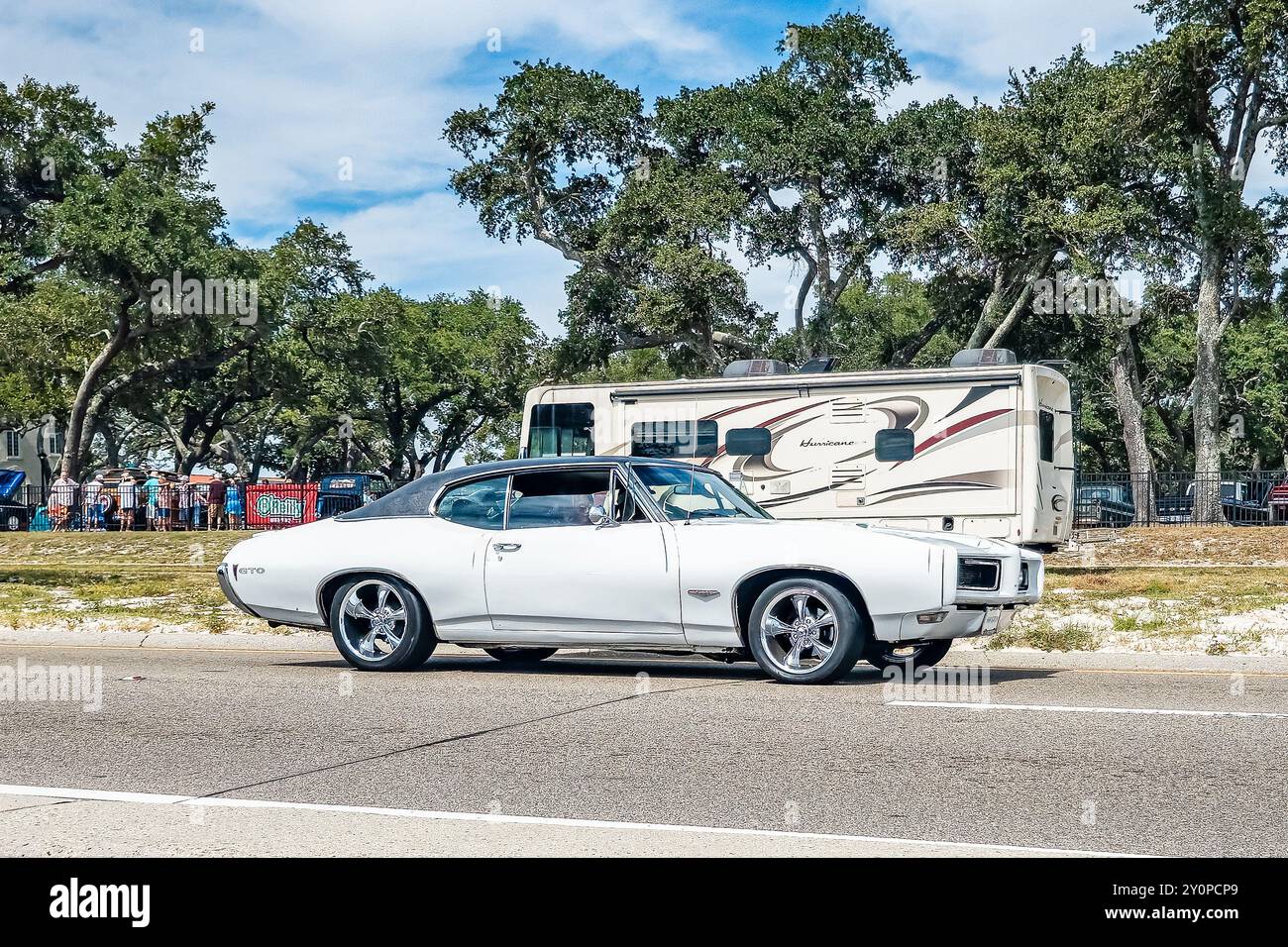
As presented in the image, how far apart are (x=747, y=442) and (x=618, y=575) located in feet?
43.2

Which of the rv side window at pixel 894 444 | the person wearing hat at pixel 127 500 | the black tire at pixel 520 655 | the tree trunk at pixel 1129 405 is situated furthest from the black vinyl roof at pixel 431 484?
the tree trunk at pixel 1129 405

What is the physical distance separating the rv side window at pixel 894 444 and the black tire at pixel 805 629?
12451 millimetres

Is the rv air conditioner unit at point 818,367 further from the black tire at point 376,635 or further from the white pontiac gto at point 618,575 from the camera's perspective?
the black tire at point 376,635

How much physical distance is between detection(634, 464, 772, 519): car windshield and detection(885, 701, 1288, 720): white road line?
2.22 meters

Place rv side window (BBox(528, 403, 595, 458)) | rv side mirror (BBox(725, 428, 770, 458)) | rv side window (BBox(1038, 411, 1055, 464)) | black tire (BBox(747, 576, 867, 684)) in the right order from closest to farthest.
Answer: black tire (BBox(747, 576, 867, 684)) → rv side window (BBox(1038, 411, 1055, 464)) → rv side mirror (BBox(725, 428, 770, 458)) → rv side window (BBox(528, 403, 595, 458))

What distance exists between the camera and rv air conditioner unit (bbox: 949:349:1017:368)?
2156 cm

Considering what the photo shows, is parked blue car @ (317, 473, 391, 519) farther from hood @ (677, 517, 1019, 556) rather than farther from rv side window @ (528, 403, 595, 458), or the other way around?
hood @ (677, 517, 1019, 556)

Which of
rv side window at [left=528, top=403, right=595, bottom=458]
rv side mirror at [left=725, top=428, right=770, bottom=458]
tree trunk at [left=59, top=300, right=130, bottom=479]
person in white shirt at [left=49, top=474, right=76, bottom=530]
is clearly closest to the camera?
rv side mirror at [left=725, top=428, right=770, bottom=458]

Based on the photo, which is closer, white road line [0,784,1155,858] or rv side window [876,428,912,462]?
white road line [0,784,1155,858]

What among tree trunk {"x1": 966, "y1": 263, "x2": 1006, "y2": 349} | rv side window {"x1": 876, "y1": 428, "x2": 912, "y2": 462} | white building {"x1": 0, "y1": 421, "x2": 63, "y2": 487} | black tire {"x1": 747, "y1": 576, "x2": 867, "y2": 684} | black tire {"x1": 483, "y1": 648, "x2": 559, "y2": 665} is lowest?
black tire {"x1": 483, "y1": 648, "x2": 559, "y2": 665}

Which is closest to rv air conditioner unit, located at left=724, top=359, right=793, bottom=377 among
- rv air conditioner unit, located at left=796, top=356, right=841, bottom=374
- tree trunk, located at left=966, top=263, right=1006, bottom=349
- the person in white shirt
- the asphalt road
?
rv air conditioner unit, located at left=796, top=356, right=841, bottom=374

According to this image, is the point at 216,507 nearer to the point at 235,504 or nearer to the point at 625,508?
the point at 235,504

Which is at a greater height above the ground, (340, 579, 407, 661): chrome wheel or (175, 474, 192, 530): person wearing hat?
(175, 474, 192, 530): person wearing hat

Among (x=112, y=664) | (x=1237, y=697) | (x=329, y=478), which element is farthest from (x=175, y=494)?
(x=1237, y=697)
